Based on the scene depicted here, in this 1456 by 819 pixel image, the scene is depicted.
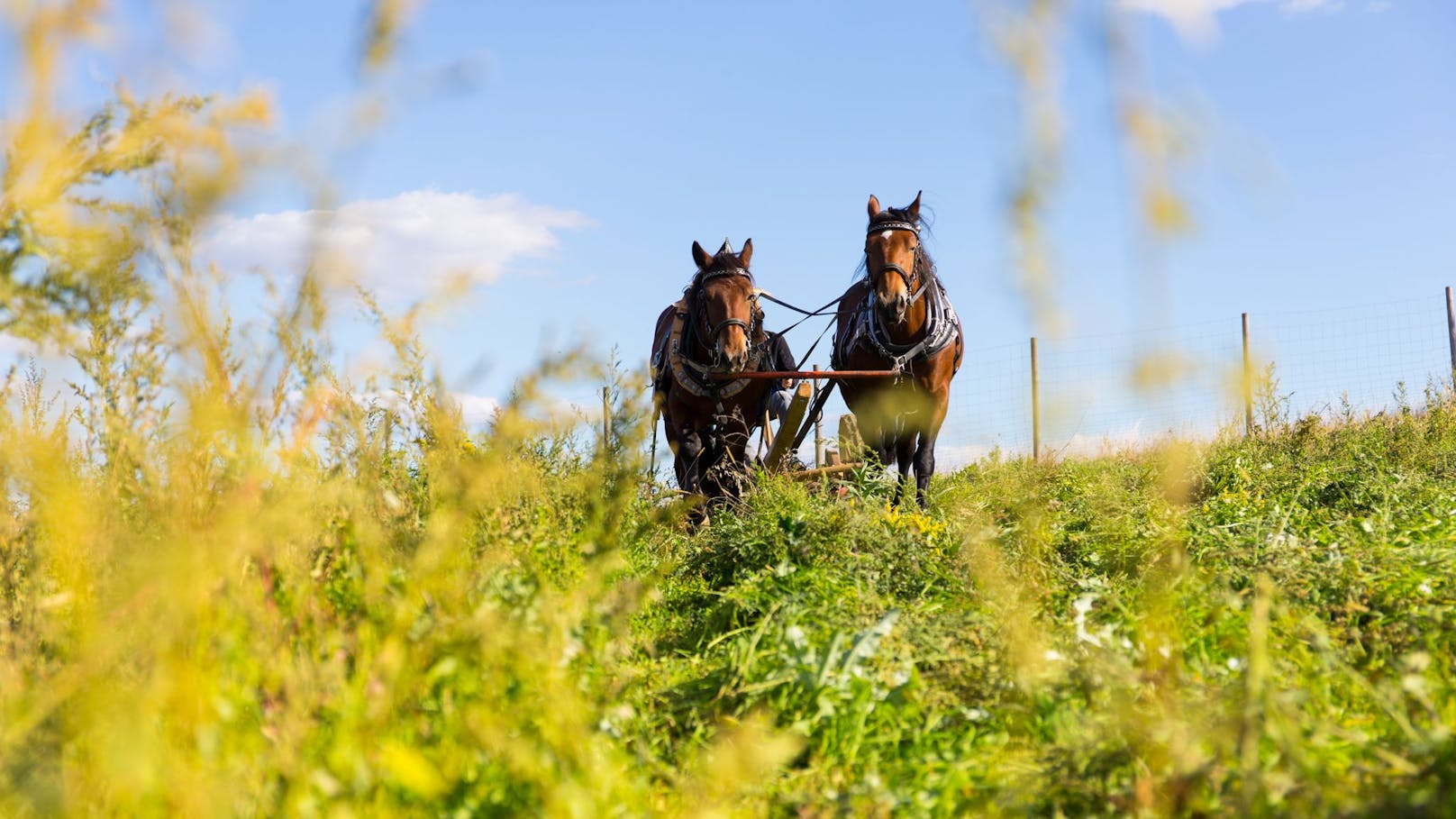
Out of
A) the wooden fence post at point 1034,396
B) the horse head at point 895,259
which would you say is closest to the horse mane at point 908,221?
the horse head at point 895,259

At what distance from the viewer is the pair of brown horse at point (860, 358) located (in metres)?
6.80

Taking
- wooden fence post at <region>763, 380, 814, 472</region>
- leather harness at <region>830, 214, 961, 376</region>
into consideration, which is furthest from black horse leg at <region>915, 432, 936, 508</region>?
wooden fence post at <region>763, 380, 814, 472</region>

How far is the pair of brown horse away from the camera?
680 centimetres

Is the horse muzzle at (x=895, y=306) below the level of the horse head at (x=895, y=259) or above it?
below

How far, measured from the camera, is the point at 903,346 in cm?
703

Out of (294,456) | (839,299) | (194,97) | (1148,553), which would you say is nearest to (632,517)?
(1148,553)

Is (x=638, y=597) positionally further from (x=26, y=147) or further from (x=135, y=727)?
(x=26, y=147)

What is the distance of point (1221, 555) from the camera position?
12.2 ft

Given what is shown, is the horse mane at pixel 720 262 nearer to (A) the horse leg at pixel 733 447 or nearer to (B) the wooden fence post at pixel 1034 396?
(A) the horse leg at pixel 733 447

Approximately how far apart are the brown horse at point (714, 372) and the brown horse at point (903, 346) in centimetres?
71

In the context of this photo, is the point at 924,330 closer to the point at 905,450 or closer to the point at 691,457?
the point at 905,450

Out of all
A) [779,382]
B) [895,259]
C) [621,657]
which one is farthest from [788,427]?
[621,657]

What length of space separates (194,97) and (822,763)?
1972 millimetres

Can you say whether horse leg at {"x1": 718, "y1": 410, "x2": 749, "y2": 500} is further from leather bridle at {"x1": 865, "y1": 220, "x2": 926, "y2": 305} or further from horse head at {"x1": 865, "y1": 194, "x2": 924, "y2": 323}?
leather bridle at {"x1": 865, "y1": 220, "x2": 926, "y2": 305}
